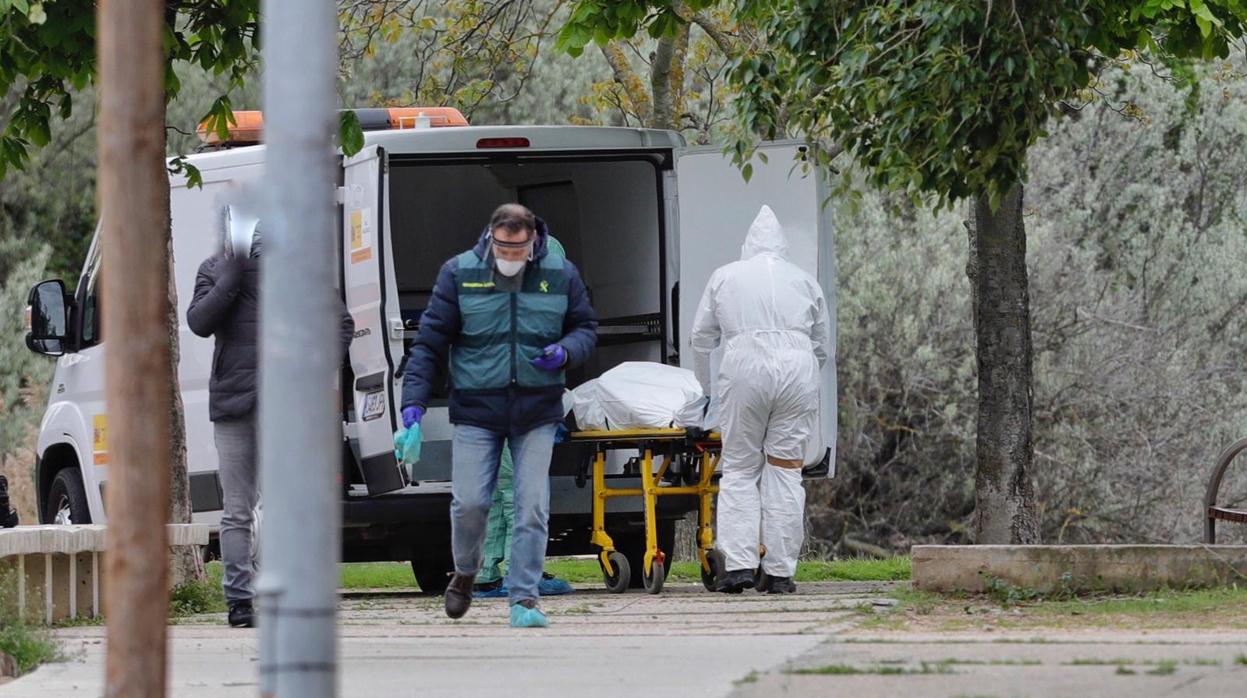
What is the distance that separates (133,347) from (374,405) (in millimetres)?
5647

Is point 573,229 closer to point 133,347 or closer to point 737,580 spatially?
point 737,580

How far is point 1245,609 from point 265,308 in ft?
15.9

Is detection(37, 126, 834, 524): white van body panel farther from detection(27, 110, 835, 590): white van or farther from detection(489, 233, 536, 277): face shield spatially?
detection(489, 233, 536, 277): face shield

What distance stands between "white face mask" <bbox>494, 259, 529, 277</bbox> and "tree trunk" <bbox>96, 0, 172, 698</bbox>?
374 centimetres

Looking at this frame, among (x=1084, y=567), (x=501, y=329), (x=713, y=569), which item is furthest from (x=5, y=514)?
(x=1084, y=567)

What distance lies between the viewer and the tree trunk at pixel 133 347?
365cm

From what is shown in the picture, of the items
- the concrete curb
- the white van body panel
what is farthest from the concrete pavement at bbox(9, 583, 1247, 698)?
the white van body panel

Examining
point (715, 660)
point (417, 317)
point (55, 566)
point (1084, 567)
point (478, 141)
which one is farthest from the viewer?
point (417, 317)

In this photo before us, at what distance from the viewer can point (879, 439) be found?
20641 millimetres

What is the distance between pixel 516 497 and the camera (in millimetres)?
7531

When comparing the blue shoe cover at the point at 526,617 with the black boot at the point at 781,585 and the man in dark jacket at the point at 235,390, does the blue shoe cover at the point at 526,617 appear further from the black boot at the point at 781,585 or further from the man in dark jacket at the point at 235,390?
the black boot at the point at 781,585

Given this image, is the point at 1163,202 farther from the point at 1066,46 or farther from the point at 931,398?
the point at 1066,46

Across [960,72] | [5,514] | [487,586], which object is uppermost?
[960,72]

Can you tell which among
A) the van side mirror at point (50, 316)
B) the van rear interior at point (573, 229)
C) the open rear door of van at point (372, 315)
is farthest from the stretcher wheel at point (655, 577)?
the van side mirror at point (50, 316)
